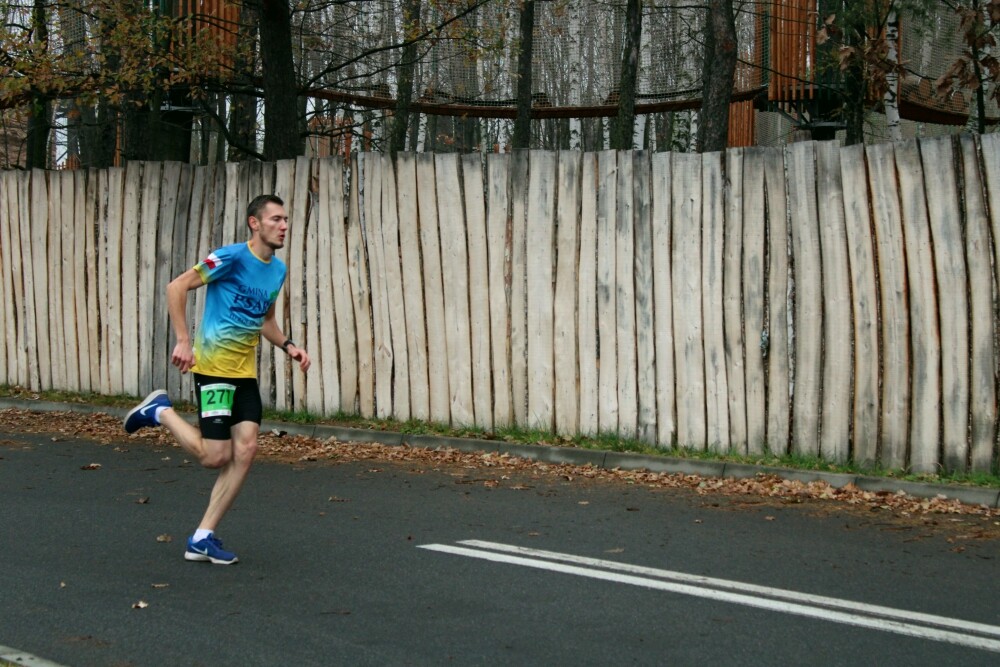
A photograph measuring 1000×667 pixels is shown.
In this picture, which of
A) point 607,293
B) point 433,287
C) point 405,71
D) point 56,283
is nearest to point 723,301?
point 607,293

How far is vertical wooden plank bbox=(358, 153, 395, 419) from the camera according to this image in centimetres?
1190

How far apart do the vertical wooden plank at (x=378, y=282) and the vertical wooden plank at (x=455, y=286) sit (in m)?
0.68

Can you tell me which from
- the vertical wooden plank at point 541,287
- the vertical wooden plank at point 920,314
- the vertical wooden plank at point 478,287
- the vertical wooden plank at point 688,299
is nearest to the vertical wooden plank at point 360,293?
the vertical wooden plank at point 478,287

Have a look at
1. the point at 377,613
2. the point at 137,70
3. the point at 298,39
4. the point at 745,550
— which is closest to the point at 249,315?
the point at 377,613

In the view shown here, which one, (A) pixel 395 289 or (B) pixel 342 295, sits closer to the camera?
(A) pixel 395 289

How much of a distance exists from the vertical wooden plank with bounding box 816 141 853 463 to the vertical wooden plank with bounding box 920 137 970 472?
689mm

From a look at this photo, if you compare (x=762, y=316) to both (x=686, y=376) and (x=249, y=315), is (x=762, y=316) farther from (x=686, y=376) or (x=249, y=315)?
(x=249, y=315)

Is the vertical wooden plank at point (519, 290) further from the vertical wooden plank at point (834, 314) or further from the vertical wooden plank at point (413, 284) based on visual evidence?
the vertical wooden plank at point (834, 314)

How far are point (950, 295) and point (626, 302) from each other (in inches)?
106

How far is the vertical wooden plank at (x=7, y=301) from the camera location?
49.1ft

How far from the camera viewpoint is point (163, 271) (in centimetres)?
1352

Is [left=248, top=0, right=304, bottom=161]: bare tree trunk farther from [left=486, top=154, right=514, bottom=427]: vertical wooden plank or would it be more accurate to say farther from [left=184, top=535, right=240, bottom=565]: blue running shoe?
[left=184, top=535, right=240, bottom=565]: blue running shoe

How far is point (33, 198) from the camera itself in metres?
14.7

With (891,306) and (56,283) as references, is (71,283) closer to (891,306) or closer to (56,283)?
(56,283)
